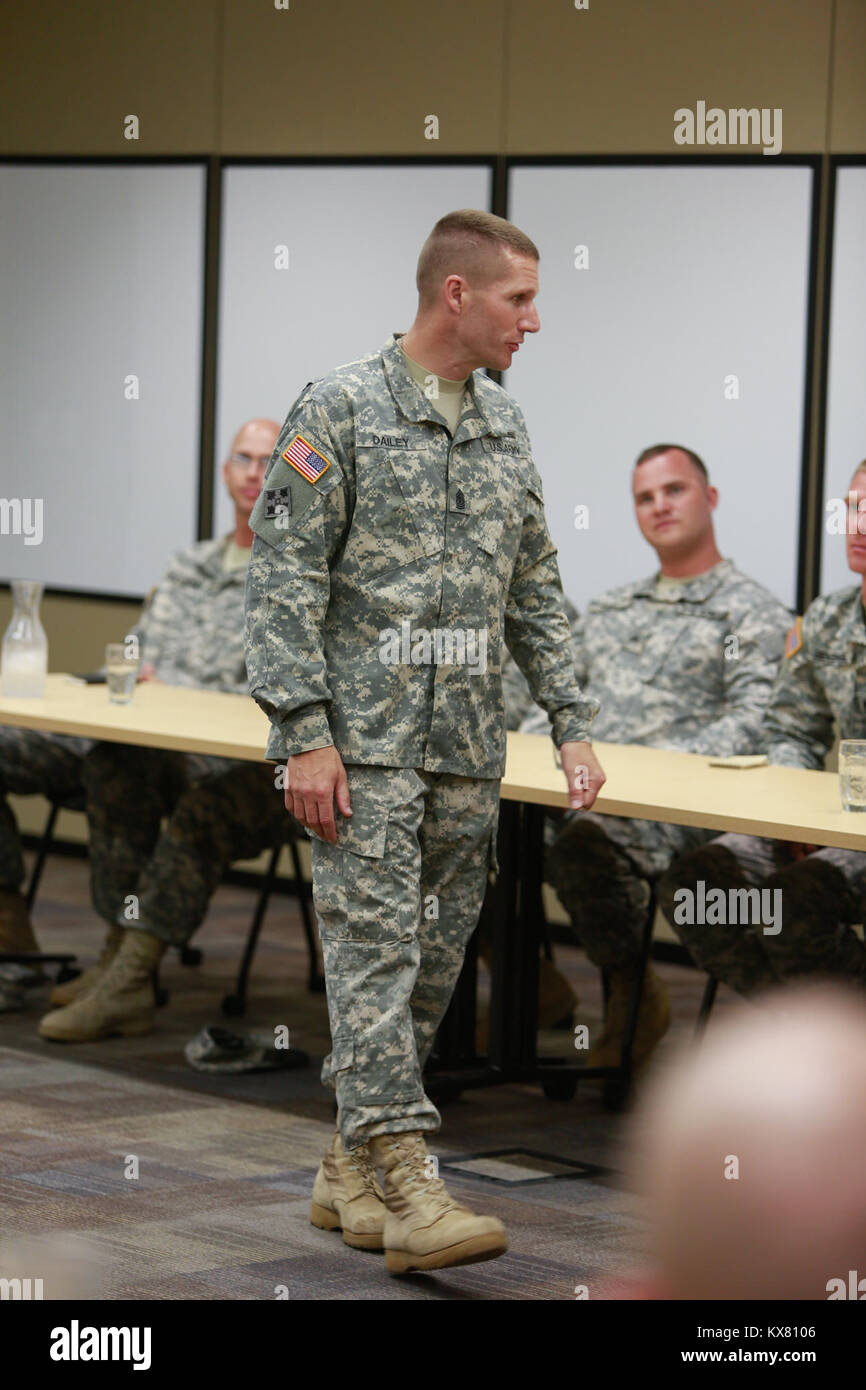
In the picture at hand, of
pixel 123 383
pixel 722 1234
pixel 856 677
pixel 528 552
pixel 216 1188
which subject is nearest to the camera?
pixel 722 1234

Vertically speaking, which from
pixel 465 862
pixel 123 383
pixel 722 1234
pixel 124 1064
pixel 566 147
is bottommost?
pixel 124 1064

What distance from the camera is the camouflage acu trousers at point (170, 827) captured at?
4.47 meters

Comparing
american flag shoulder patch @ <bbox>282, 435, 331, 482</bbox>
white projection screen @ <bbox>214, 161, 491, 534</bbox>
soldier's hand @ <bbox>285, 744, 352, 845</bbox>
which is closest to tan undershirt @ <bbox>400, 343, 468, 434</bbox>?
american flag shoulder patch @ <bbox>282, 435, 331, 482</bbox>

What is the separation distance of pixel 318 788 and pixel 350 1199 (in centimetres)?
69

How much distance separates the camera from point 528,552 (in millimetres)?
2992

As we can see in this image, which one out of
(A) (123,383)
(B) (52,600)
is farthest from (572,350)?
(B) (52,600)

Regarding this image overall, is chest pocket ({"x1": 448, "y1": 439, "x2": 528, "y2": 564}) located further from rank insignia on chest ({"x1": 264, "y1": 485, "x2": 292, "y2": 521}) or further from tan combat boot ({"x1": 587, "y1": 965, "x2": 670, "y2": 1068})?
tan combat boot ({"x1": 587, "y1": 965, "x2": 670, "y2": 1068})

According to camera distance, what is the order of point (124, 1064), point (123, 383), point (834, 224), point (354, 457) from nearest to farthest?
point (354, 457), point (124, 1064), point (834, 224), point (123, 383)

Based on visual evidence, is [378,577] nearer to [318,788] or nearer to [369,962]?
[318,788]

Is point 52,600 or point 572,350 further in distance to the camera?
point 52,600

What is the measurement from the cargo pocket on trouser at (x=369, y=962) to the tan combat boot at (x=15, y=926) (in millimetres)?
2385

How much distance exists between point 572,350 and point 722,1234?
16.5 feet

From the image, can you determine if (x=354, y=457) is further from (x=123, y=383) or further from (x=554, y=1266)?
(x=123, y=383)

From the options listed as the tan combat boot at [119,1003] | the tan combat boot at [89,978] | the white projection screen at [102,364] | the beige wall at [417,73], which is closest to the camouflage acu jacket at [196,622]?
the tan combat boot at [89,978]
